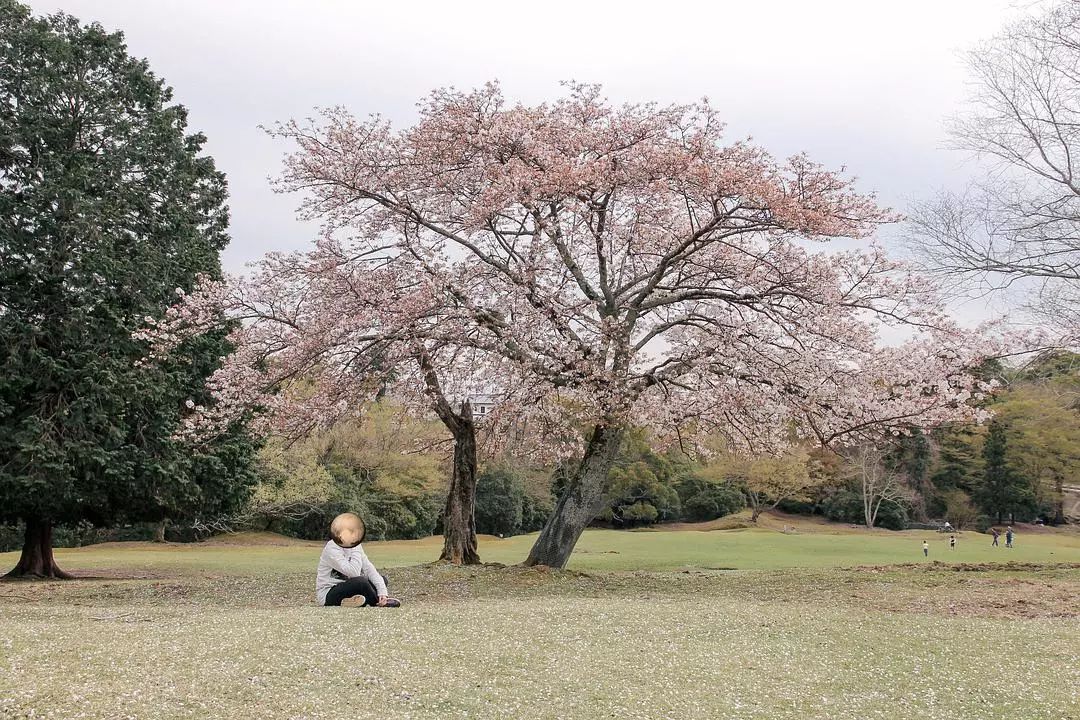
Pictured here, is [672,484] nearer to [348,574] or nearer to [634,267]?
[634,267]

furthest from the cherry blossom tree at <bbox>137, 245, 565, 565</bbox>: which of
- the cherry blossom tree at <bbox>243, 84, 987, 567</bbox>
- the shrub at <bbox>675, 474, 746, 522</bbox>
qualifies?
the shrub at <bbox>675, 474, 746, 522</bbox>

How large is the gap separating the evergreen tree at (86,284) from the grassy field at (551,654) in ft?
17.2

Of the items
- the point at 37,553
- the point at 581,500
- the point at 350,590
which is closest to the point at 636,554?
the point at 581,500

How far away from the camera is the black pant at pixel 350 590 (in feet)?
35.5

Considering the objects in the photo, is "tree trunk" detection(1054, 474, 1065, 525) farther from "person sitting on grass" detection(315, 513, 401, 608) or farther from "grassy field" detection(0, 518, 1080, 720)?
"person sitting on grass" detection(315, 513, 401, 608)

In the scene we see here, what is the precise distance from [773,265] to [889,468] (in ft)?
174

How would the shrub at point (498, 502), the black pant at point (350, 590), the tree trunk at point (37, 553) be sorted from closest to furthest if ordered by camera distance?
the black pant at point (350, 590), the tree trunk at point (37, 553), the shrub at point (498, 502)

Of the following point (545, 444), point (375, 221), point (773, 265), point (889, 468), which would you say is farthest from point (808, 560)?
point (889, 468)

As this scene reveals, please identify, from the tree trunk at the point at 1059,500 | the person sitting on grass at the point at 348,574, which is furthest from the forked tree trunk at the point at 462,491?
the tree trunk at the point at 1059,500

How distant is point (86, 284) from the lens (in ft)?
66.2

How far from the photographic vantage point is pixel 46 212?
20.0 m

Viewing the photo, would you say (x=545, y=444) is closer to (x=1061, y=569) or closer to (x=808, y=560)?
(x=1061, y=569)

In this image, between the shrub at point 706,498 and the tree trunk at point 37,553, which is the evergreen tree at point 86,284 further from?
the shrub at point 706,498

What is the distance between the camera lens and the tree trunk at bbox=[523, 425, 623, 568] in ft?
57.6
